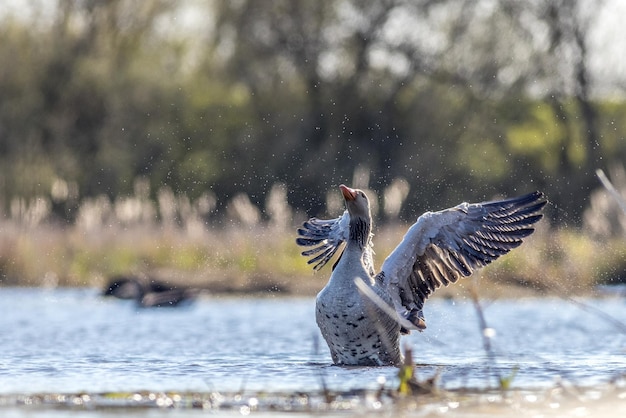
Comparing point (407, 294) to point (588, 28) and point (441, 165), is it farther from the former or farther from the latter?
point (441, 165)

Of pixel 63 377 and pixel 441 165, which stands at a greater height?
pixel 441 165

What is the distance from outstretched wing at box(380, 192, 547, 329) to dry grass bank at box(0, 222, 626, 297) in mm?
8070

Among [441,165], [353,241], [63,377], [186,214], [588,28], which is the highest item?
[588,28]

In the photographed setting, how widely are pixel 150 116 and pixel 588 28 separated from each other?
12400 millimetres

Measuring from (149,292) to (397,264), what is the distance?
7419 mm

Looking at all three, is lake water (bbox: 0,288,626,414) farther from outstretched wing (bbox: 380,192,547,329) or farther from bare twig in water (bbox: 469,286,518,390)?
outstretched wing (bbox: 380,192,547,329)

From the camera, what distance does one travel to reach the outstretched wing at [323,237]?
1078 centimetres

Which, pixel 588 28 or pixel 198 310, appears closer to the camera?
pixel 198 310

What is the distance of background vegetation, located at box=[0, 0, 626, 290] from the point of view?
1137 inches

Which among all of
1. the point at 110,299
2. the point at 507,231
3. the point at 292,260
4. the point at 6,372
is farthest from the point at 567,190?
the point at 6,372

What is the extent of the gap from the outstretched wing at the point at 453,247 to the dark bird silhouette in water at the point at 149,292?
6686mm

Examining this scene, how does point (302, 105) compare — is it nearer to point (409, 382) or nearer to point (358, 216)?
point (358, 216)

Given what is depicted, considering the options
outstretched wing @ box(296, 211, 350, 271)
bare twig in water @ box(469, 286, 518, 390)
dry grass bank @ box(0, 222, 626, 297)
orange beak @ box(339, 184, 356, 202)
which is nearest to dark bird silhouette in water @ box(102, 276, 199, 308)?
dry grass bank @ box(0, 222, 626, 297)

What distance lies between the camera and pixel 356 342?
30.8 feet
